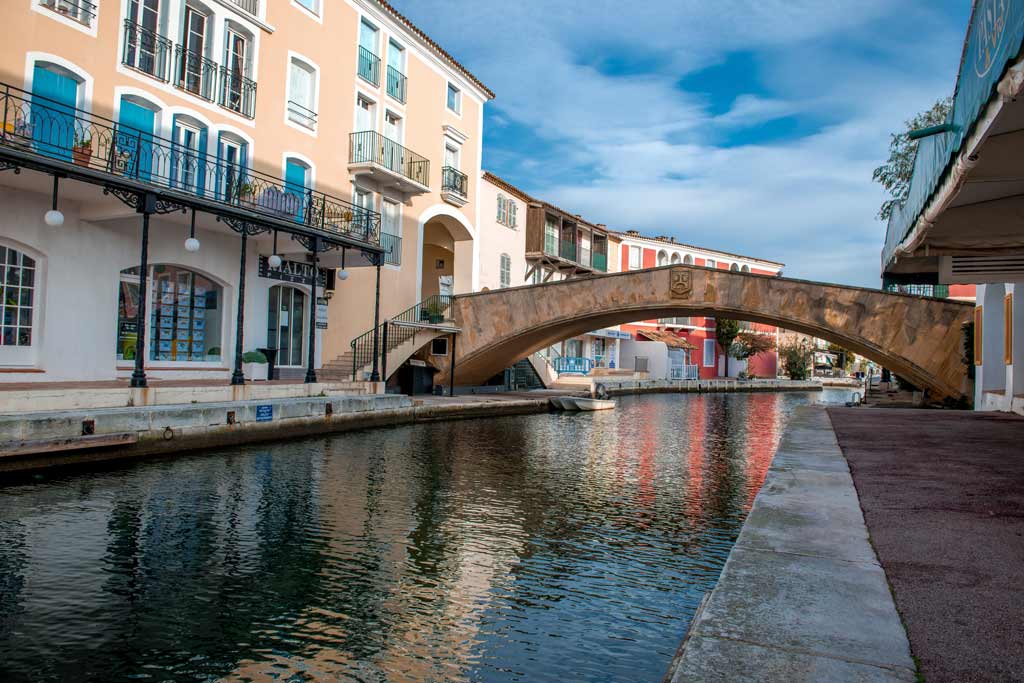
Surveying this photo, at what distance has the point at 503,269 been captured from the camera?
110 ft

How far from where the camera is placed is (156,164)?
54.1 ft

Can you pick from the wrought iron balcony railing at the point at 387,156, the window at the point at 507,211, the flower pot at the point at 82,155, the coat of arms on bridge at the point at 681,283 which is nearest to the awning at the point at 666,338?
the window at the point at 507,211

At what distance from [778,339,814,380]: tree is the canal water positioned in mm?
49490

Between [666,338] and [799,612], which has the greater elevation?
[666,338]

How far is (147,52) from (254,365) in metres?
7.83

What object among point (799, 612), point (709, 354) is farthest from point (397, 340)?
point (709, 354)

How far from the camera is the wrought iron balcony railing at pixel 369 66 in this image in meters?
23.8

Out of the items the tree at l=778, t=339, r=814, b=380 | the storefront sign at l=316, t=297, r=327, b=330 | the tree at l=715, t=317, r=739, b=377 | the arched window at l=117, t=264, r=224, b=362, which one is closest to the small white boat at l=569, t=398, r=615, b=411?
the storefront sign at l=316, t=297, r=327, b=330

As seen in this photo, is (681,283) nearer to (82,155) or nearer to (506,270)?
(506,270)

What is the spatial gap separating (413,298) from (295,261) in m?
6.15

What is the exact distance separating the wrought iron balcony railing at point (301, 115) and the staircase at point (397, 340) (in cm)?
642

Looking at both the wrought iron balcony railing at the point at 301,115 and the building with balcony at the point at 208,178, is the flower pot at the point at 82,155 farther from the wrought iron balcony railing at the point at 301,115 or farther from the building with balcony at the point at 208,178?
the wrought iron balcony railing at the point at 301,115

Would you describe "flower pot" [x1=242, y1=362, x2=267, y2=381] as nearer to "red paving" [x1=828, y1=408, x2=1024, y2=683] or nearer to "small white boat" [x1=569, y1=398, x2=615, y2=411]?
"small white boat" [x1=569, y1=398, x2=615, y2=411]

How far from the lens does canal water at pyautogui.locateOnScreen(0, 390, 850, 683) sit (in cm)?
468
